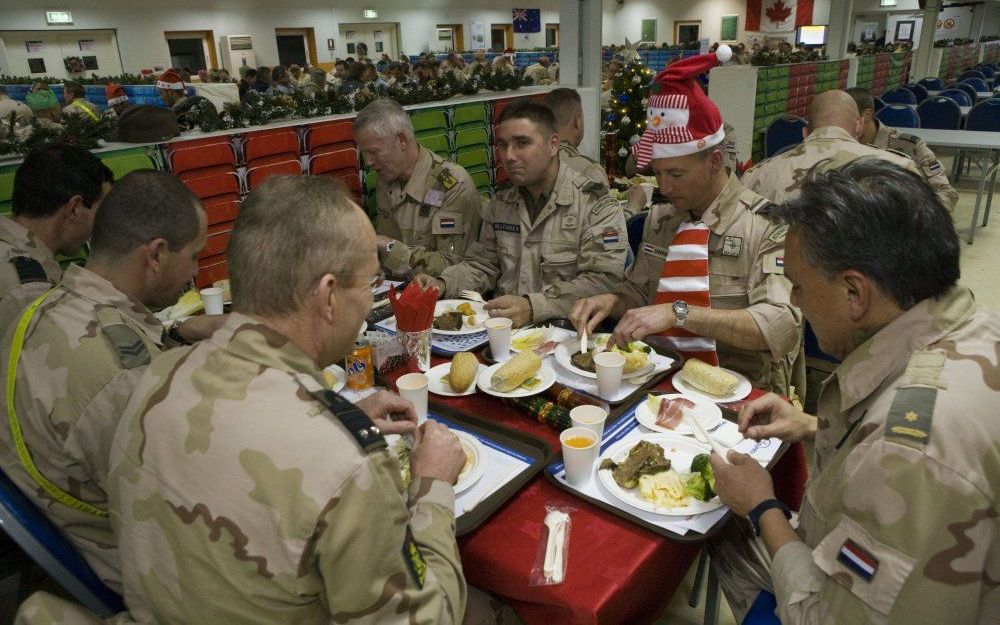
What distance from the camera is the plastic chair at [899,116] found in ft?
24.2

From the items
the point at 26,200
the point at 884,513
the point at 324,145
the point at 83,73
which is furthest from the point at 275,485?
the point at 83,73

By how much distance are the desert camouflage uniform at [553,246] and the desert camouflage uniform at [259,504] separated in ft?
5.63

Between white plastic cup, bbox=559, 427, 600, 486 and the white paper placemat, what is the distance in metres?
0.02

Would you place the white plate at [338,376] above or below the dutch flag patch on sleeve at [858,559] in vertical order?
below

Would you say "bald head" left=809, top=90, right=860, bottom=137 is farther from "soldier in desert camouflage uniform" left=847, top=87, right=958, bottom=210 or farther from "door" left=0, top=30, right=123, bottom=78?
"door" left=0, top=30, right=123, bottom=78

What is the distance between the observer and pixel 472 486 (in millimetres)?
1471

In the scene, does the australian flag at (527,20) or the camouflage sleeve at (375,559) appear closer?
the camouflage sleeve at (375,559)

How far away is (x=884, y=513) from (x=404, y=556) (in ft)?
2.49

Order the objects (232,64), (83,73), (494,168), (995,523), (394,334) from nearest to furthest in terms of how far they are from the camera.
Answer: (995,523), (394,334), (494,168), (83,73), (232,64)

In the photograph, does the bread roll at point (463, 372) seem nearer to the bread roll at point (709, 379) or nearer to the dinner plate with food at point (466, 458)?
the dinner plate with food at point (466, 458)

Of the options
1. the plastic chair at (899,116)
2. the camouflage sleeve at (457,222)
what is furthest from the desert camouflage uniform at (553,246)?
the plastic chair at (899,116)

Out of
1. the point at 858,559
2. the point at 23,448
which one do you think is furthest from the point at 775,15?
the point at 23,448

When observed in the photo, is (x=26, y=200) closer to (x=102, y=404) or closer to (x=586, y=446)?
(x=102, y=404)

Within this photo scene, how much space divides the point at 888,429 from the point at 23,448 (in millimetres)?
1772
